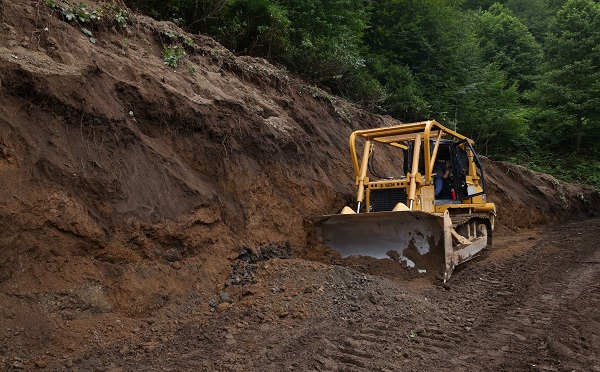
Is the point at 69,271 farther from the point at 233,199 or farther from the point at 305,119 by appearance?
the point at 305,119

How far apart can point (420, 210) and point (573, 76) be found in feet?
65.3

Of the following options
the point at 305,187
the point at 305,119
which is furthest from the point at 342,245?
the point at 305,119

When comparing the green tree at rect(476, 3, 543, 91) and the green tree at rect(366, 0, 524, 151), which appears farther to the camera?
the green tree at rect(476, 3, 543, 91)

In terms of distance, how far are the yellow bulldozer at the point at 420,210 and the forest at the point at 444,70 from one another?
4700 mm

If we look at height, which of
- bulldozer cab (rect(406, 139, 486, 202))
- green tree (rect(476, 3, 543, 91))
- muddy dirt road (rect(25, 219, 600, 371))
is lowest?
muddy dirt road (rect(25, 219, 600, 371))

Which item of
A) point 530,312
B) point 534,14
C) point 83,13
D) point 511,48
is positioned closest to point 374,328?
point 530,312

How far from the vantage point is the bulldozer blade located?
A: 684cm

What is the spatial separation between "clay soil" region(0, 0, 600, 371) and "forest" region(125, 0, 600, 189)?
15.2 feet

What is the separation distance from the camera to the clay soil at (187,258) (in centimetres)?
412

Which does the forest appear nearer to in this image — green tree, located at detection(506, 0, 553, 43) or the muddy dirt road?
the muddy dirt road

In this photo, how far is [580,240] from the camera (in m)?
10.7

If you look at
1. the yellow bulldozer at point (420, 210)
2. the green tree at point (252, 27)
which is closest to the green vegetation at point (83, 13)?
the green tree at point (252, 27)

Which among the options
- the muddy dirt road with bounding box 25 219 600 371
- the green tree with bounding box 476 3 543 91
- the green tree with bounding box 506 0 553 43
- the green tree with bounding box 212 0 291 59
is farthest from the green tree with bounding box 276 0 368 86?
the green tree with bounding box 506 0 553 43

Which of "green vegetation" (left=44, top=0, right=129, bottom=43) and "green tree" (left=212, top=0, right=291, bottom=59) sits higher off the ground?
"green tree" (left=212, top=0, right=291, bottom=59)
